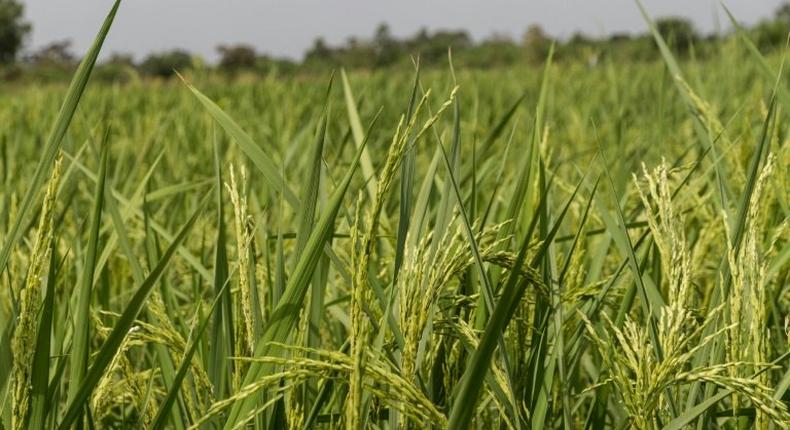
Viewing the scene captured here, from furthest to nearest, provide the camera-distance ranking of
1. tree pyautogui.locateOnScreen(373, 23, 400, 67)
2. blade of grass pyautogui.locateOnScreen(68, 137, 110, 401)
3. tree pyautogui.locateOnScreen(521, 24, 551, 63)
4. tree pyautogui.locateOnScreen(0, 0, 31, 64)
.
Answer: tree pyautogui.locateOnScreen(0, 0, 31, 64) < tree pyautogui.locateOnScreen(373, 23, 400, 67) < tree pyautogui.locateOnScreen(521, 24, 551, 63) < blade of grass pyautogui.locateOnScreen(68, 137, 110, 401)

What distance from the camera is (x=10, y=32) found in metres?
49.4

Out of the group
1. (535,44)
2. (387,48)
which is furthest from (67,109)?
(387,48)

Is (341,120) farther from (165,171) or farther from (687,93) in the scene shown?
A: (687,93)

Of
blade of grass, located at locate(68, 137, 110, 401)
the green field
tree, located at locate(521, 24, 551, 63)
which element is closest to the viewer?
the green field

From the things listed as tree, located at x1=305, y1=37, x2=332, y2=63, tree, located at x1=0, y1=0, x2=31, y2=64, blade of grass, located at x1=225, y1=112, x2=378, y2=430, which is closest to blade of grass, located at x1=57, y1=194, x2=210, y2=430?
blade of grass, located at x1=225, y1=112, x2=378, y2=430

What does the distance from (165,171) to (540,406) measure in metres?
2.87

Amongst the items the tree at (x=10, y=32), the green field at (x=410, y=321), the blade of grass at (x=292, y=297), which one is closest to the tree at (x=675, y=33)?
the green field at (x=410, y=321)

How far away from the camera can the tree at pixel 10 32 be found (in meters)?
48.7

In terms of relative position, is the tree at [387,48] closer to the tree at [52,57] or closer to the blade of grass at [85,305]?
the tree at [52,57]

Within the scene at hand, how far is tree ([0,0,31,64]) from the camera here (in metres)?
48.7

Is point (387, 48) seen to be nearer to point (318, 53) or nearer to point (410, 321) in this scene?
point (318, 53)

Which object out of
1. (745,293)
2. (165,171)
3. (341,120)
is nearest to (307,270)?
(745,293)

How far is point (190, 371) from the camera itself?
954 mm

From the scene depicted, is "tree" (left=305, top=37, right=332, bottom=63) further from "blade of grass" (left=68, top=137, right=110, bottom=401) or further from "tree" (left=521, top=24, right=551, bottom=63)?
"blade of grass" (left=68, top=137, right=110, bottom=401)
